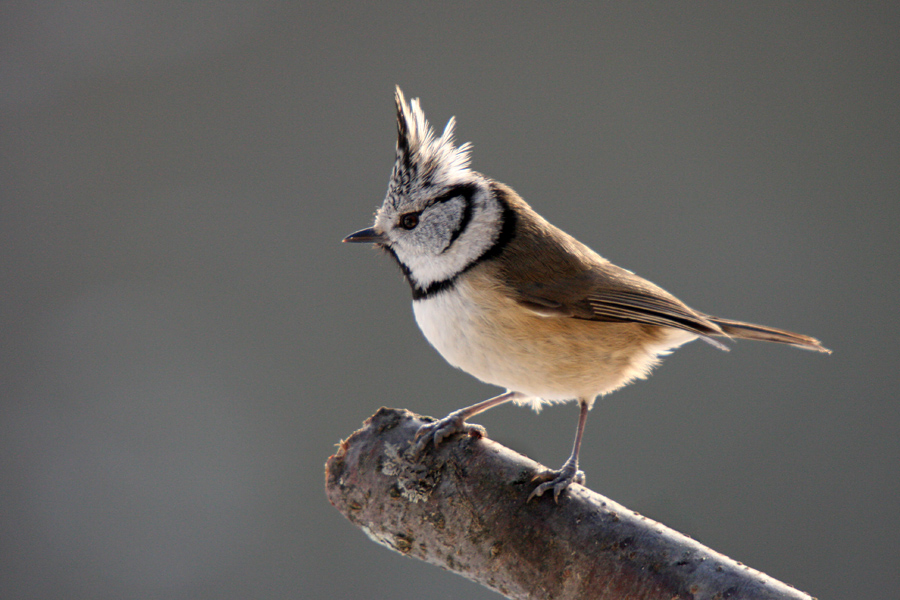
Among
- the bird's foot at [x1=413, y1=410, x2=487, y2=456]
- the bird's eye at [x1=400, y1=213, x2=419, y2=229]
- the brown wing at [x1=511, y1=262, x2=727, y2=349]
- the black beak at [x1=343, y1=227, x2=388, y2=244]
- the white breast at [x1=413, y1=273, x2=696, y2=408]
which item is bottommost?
the bird's foot at [x1=413, y1=410, x2=487, y2=456]

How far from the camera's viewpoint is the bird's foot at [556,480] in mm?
1214

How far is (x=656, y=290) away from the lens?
1.66 meters

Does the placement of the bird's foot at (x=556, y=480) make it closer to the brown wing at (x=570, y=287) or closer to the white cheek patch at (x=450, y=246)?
the brown wing at (x=570, y=287)

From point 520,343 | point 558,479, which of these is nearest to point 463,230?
point 520,343

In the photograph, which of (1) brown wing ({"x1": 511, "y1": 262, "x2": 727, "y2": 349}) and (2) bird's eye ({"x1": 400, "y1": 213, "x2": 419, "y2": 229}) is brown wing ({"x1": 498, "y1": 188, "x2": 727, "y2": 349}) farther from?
(2) bird's eye ({"x1": 400, "y1": 213, "x2": 419, "y2": 229})

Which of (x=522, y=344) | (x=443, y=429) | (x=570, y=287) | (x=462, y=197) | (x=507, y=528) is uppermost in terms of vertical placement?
(x=462, y=197)

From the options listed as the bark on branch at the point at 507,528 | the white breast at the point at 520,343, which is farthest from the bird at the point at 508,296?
the bark on branch at the point at 507,528

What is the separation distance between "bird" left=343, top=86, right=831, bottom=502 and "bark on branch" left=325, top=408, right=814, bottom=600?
11 cm

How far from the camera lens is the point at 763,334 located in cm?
166

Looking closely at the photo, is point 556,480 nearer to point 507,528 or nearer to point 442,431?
point 507,528

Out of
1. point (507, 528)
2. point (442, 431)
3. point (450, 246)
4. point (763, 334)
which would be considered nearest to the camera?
point (507, 528)

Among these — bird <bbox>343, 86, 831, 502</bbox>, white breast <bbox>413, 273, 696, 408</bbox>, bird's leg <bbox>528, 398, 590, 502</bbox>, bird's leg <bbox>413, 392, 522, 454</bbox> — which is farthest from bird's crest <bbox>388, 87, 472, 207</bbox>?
bird's leg <bbox>528, 398, 590, 502</bbox>

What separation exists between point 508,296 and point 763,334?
0.70m

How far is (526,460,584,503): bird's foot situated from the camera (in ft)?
3.98
